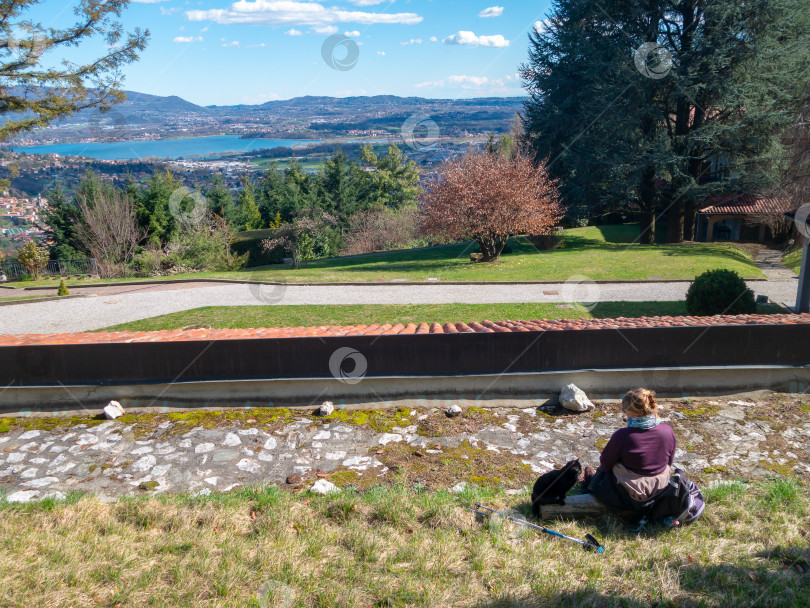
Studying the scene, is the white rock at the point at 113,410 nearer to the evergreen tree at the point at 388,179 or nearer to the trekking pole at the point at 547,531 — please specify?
the trekking pole at the point at 547,531

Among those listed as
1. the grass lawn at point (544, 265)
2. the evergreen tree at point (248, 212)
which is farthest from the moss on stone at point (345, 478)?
the evergreen tree at point (248, 212)

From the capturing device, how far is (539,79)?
1337 inches

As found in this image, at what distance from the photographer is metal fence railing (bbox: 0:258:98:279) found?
28.9 metres

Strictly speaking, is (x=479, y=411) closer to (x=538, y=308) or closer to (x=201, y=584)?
(x=201, y=584)

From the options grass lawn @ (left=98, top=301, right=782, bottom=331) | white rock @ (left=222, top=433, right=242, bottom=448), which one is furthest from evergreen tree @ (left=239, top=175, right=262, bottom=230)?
white rock @ (left=222, top=433, right=242, bottom=448)

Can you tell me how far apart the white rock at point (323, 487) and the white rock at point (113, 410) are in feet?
11.3

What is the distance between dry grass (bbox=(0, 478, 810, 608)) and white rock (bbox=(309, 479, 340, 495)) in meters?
0.20

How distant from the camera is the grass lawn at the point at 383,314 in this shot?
40.0 ft

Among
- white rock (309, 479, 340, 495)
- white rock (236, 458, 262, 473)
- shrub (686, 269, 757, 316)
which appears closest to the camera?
white rock (309, 479, 340, 495)

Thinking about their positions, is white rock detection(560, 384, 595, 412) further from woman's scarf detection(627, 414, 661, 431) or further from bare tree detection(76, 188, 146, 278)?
bare tree detection(76, 188, 146, 278)

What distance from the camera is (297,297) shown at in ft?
50.9

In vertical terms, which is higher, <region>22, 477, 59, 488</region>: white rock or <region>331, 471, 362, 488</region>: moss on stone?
<region>331, 471, 362, 488</region>: moss on stone

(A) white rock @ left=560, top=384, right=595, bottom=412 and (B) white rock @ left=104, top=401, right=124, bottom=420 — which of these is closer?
(A) white rock @ left=560, top=384, right=595, bottom=412

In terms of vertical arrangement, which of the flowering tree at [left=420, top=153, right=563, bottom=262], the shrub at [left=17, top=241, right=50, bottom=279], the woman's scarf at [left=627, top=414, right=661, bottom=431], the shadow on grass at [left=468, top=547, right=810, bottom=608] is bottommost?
the shrub at [left=17, top=241, right=50, bottom=279]
